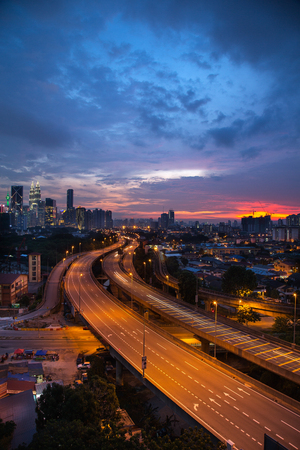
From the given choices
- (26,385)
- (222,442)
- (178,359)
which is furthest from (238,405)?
(26,385)

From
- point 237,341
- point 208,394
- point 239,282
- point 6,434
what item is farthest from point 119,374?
point 239,282

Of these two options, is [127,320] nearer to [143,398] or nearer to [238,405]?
[143,398]

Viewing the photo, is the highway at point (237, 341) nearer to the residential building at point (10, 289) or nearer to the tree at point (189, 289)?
the tree at point (189, 289)

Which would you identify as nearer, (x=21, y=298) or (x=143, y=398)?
(x=143, y=398)

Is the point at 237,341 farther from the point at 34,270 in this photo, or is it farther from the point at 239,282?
the point at 34,270

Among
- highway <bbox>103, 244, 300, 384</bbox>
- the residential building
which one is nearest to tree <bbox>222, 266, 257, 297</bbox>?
highway <bbox>103, 244, 300, 384</bbox>

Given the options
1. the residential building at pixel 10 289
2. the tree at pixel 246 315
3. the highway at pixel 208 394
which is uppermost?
the highway at pixel 208 394

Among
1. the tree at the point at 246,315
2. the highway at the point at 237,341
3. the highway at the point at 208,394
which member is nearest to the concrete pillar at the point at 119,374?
the highway at the point at 208,394

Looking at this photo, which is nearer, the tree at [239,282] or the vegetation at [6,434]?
the vegetation at [6,434]
